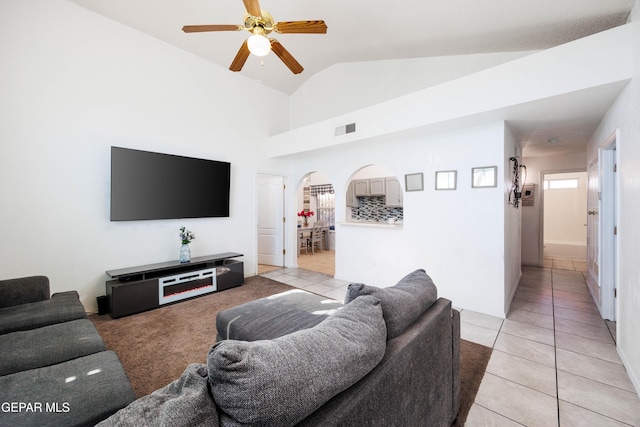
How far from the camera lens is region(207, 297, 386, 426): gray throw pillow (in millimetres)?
661

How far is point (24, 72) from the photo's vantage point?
292cm

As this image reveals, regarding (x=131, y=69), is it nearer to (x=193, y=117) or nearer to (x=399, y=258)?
(x=193, y=117)

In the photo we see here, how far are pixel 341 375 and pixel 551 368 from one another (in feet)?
7.88

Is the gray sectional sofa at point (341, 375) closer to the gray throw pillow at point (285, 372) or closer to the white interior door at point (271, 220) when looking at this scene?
the gray throw pillow at point (285, 372)

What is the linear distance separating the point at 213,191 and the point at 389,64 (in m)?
3.63

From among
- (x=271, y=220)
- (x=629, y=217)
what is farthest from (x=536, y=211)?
(x=271, y=220)

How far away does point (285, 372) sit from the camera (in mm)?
726

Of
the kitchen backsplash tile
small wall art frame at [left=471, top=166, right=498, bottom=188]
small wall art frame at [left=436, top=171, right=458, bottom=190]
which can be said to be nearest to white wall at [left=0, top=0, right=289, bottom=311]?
small wall art frame at [left=436, top=171, right=458, bottom=190]

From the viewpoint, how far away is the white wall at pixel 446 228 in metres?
3.20

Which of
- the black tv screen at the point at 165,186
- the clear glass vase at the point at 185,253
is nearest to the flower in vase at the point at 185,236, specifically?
the clear glass vase at the point at 185,253

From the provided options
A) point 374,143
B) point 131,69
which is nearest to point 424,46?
point 374,143

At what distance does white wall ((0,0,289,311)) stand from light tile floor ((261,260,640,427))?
416 cm

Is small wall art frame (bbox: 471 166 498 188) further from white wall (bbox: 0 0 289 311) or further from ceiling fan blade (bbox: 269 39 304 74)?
white wall (bbox: 0 0 289 311)

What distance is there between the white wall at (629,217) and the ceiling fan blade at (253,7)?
2.91 m
